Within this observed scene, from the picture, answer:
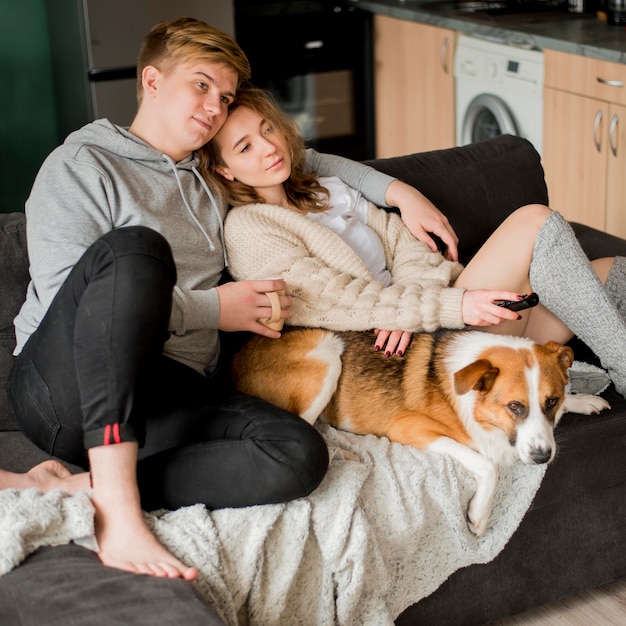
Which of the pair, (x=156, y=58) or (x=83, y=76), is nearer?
(x=156, y=58)

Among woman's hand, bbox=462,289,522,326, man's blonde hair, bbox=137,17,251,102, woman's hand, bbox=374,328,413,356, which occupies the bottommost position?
woman's hand, bbox=374,328,413,356

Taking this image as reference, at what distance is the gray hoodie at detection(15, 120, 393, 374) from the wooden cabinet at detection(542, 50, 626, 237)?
209cm

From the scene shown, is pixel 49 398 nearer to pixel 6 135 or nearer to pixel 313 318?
pixel 313 318

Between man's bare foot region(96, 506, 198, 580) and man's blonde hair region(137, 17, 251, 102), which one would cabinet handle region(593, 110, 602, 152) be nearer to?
man's blonde hair region(137, 17, 251, 102)

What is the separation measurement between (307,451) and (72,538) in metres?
A: 0.44

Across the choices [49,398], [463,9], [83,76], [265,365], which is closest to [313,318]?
[265,365]

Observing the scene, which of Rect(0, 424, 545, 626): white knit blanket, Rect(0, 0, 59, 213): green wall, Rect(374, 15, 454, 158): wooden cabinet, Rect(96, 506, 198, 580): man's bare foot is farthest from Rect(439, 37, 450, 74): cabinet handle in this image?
Rect(96, 506, 198, 580): man's bare foot

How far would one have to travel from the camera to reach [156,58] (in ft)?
7.16

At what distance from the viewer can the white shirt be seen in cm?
239

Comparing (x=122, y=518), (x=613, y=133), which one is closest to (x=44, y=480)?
(x=122, y=518)

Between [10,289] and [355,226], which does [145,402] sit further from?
[355,226]

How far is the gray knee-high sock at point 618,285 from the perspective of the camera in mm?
2348

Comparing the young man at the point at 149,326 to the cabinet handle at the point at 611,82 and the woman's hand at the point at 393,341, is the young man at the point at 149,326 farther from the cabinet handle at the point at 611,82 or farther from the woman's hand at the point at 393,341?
the cabinet handle at the point at 611,82

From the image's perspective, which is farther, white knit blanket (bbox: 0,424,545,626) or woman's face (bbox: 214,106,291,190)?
woman's face (bbox: 214,106,291,190)
